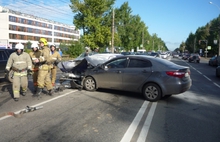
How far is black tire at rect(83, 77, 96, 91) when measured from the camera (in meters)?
9.21

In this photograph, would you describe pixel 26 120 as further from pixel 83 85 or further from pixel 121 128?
pixel 83 85

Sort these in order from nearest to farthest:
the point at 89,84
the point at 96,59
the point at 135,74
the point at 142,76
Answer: the point at 142,76 → the point at 135,74 → the point at 89,84 → the point at 96,59

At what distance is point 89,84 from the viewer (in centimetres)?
930

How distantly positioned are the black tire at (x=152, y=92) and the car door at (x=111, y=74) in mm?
971

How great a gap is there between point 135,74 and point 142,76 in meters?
0.26

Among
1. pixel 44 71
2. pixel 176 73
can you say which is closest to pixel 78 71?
pixel 44 71

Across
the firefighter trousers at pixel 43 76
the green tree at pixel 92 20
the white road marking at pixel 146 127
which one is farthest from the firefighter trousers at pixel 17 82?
the green tree at pixel 92 20

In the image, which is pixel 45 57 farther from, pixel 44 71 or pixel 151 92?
pixel 151 92

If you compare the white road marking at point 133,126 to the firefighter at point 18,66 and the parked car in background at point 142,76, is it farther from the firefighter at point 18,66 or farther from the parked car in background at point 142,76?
the firefighter at point 18,66

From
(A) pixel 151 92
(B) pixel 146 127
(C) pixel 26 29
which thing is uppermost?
(C) pixel 26 29

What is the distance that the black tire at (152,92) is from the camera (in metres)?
7.68

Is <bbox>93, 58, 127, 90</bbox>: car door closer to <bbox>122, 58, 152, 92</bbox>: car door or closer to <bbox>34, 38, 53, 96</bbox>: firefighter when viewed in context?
<bbox>122, 58, 152, 92</bbox>: car door

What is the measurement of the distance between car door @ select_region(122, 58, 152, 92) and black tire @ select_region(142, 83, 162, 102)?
0.76 ft

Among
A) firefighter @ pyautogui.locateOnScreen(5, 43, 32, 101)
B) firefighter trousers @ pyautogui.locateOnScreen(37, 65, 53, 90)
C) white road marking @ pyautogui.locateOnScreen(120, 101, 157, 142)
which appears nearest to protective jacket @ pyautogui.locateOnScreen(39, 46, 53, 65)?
firefighter trousers @ pyautogui.locateOnScreen(37, 65, 53, 90)
